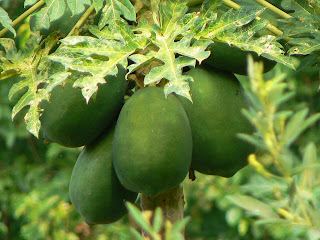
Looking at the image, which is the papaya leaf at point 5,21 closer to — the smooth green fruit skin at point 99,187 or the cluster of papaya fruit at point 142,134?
the cluster of papaya fruit at point 142,134

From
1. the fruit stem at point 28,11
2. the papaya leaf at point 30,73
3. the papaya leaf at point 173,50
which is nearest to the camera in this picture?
the papaya leaf at point 173,50

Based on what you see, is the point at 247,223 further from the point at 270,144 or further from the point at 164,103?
the point at 270,144

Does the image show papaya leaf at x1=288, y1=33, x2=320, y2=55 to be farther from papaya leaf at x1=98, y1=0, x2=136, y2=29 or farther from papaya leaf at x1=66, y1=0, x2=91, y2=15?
papaya leaf at x1=66, y1=0, x2=91, y2=15

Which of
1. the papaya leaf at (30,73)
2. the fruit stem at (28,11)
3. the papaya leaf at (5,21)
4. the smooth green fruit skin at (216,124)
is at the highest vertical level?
the papaya leaf at (5,21)

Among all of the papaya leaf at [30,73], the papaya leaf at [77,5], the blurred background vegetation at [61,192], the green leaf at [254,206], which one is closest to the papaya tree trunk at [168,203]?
the papaya leaf at [30,73]

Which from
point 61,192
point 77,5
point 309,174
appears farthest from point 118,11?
point 61,192

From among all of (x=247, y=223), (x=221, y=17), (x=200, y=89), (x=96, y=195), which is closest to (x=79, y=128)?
(x=96, y=195)

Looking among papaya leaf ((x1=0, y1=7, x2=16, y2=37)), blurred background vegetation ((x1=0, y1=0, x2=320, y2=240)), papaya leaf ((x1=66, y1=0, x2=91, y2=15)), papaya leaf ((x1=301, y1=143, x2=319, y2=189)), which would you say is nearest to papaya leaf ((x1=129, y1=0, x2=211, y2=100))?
papaya leaf ((x1=66, y1=0, x2=91, y2=15))

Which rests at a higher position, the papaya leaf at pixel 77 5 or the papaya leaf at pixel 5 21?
the papaya leaf at pixel 5 21
